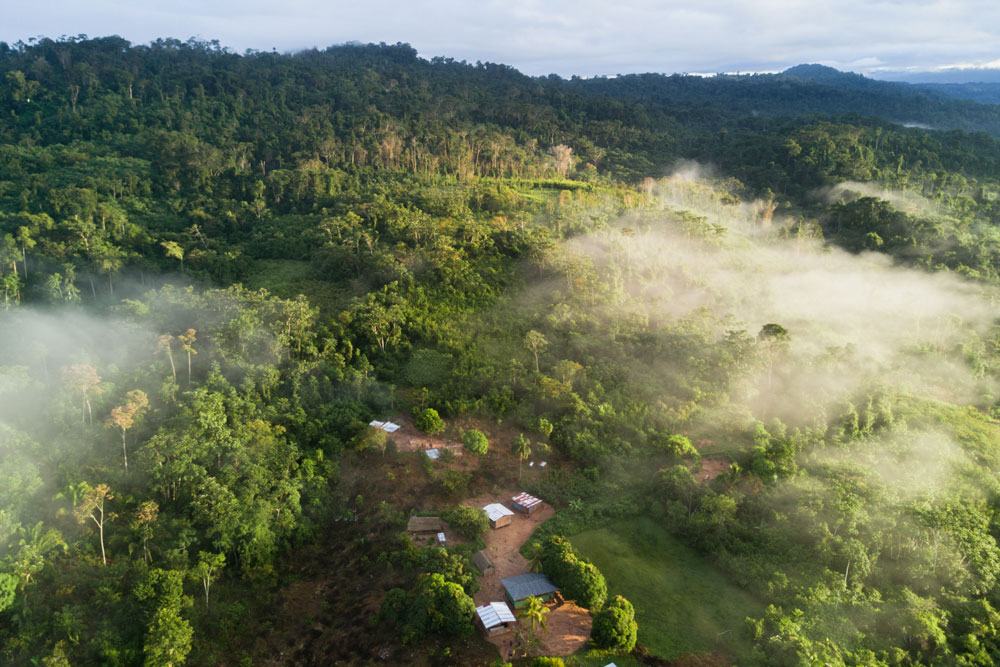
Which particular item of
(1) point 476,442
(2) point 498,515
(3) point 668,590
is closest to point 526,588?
(2) point 498,515

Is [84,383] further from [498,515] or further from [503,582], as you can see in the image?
[503,582]

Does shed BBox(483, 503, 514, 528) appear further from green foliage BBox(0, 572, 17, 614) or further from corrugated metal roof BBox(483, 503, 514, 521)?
green foliage BBox(0, 572, 17, 614)

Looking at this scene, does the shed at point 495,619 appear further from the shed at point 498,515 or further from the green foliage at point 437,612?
the shed at point 498,515

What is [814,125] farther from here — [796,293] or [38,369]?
[38,369]

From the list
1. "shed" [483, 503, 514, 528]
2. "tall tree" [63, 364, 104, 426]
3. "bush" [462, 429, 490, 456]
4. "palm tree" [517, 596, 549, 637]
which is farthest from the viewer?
"bush" [462, 429, 490, 456]

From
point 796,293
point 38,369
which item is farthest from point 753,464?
point 38,369

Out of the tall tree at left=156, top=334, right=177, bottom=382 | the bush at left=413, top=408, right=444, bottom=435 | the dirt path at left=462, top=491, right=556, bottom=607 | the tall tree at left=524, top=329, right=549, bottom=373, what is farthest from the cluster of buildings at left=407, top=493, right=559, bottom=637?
the tall tree at left=156, top=334, right=177, bottom=382

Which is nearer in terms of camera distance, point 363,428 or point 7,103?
point 363,428
